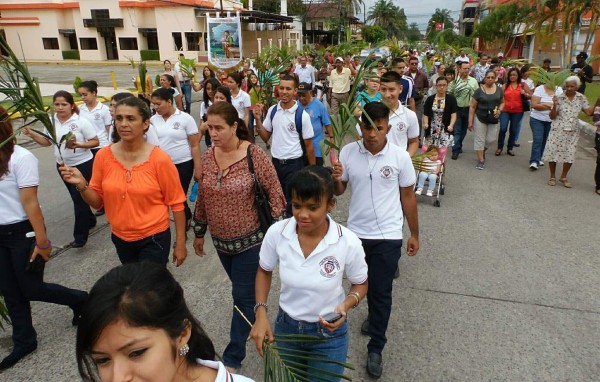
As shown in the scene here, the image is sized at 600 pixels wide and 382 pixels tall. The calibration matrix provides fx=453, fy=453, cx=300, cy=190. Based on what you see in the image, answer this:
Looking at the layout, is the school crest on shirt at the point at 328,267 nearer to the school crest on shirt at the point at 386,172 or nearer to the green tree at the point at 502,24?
the school crest on shirt at the point at 386,172

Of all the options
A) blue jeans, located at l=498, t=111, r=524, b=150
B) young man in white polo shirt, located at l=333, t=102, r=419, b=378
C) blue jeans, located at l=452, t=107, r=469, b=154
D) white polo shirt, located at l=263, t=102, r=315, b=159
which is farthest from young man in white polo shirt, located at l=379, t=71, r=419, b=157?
blue jeans, located at l=498, t=111, r=524, b=150

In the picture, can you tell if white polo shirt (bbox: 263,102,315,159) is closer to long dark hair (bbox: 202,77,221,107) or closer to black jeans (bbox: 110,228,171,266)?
long dark hair (bbox: 202,77,221,107)

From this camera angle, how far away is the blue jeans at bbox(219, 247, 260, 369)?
3.03 m

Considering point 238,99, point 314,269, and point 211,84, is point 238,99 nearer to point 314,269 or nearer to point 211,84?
point 211,84

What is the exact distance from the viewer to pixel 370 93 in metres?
5.30

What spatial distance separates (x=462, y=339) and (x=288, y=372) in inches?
85.2

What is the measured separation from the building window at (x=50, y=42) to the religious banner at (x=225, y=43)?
36775mm

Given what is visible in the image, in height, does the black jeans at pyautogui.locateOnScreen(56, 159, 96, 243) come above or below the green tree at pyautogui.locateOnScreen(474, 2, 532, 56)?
below

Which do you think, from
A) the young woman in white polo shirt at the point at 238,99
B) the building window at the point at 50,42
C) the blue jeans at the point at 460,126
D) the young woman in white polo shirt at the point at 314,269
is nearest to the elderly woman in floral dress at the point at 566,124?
the blue jeans at the point at 460,126

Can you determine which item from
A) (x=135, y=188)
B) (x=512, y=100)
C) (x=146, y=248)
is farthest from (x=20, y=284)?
(x=512, y=100)

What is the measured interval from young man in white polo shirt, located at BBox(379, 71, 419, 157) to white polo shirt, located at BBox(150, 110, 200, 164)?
7.23 feet

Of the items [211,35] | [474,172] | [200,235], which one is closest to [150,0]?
[211,35]

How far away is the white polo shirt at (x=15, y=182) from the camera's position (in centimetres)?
303

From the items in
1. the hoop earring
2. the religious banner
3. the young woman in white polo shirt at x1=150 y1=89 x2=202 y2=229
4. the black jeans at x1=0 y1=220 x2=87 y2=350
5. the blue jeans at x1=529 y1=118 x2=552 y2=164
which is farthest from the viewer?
the religious banner
